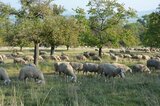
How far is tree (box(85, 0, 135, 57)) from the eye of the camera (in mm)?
52609

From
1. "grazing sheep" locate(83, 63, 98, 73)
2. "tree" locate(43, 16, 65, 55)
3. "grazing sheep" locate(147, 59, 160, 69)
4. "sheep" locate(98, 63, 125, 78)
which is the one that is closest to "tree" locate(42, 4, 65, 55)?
"tree" locate(43, 16, 65, 55)

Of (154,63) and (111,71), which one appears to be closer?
(111,71)

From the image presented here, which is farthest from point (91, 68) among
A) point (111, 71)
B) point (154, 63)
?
point (154, 63)

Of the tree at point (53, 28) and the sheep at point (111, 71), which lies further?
the tree at point (53, 28)

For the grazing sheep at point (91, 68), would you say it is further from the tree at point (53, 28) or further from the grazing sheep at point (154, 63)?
the grazing sheep at point (154, 63)

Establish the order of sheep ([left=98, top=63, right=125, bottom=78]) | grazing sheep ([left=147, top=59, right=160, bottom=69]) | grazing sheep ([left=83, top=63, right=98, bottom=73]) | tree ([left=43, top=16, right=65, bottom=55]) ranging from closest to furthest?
1. sheep ([left=98, top=63, right=125, bottom=78])
2. grazing sheep ([left=83, top=63, right=98, bottom=73])
3. tree ([left=43, top=16, right=65, bottom=55])
4. grazing sheep ([left=147, top=59, right=160, bottom=69])

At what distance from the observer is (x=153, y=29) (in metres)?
42.3

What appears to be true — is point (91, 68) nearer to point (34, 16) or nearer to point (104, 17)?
point (34, 16)

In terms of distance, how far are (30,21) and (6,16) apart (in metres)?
2.70

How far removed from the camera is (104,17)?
53.7 meters

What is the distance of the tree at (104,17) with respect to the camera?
52609 millimetres

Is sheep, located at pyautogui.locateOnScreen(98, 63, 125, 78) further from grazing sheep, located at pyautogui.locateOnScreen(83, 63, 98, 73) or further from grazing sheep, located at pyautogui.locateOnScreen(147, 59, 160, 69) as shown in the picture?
grazing sheep, located at pyautogui.locateOnScreen(147, 59, 160, 69)

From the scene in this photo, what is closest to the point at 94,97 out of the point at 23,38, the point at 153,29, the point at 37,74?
the point at 37,74

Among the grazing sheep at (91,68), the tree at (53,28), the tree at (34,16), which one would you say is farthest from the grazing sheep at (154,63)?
the tree at (34,16)
